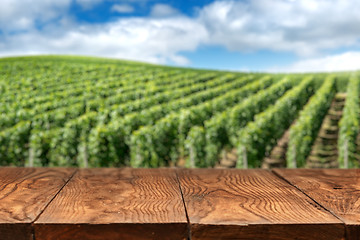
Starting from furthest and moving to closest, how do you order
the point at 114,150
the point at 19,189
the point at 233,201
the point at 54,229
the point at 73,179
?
the point at 114,150 → the point at 73,179 → the point at 19,189 → the point at 233,201 → the point at 54,229

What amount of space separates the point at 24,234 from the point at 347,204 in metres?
1.14

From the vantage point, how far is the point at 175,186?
150 cm

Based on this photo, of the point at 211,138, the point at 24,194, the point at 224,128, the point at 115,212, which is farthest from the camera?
the point at 224,128

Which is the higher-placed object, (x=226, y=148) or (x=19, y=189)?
(x=19, y=189)

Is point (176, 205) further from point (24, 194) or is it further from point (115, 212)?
point (24, 194)

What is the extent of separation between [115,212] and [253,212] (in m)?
0.47

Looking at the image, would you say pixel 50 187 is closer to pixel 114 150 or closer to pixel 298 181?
pixel 298 181

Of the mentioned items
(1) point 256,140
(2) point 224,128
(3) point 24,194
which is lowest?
(1) point 256,140

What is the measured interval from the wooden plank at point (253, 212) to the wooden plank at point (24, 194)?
1.73ft

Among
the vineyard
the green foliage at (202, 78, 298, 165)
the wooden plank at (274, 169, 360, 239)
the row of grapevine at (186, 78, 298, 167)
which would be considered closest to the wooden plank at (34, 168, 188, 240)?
the wooden plank at (274, 169, 360, 239)

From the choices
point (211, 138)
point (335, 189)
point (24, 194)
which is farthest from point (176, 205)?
point (211, 138)

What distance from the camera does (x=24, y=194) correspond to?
4.54ft

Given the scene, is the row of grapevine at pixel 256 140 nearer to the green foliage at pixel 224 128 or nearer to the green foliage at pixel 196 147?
the green foliage at pixel 224 128

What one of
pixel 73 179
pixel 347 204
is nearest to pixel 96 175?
pixel 73 179
